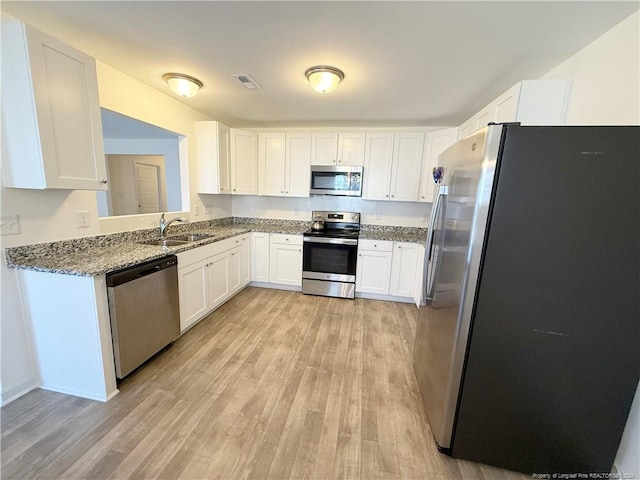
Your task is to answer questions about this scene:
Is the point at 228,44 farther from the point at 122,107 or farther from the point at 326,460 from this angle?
the point at 326,460

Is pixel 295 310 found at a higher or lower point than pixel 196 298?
lower

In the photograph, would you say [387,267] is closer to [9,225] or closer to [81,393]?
[81,393]

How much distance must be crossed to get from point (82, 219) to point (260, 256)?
2079 millimetres

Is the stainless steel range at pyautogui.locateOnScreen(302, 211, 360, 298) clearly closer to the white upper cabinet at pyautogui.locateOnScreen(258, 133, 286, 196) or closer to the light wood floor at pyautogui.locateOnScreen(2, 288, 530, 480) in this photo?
the white upper cabinet at pyautogui.locateOnScreen(258, 133, 286, 196)

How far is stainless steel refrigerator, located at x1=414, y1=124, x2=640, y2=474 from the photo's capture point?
1.09m

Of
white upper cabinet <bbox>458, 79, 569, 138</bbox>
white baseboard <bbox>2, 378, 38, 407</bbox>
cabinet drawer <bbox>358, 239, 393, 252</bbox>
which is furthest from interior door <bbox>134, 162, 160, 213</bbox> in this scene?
white upper cabinet <bbox>458, 79, 569, 138</bbox>

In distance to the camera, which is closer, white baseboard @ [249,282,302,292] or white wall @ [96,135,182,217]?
white baseboard @ [249,282,302,292]

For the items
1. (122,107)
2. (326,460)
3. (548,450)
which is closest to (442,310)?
(548,450)

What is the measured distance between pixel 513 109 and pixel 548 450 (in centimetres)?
205

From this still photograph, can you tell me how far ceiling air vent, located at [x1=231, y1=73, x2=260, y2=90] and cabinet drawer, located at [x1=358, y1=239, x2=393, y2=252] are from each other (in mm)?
2166

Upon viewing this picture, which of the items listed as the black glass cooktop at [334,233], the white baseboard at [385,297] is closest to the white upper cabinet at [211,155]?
the black glass cooktop at [334,233]

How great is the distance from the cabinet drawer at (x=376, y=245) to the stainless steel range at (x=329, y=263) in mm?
88

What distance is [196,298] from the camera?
2646 millimetres

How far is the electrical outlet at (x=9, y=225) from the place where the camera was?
1.61 metres
